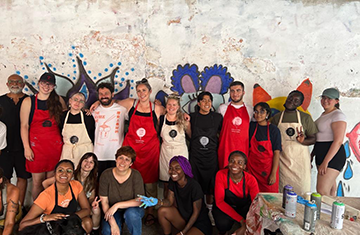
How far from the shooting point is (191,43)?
420cm

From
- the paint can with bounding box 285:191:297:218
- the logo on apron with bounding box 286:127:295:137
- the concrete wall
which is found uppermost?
the concrete wall

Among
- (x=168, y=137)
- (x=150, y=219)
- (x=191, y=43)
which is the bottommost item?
(x=150, y=219)

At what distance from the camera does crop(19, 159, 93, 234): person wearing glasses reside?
8.66 feet

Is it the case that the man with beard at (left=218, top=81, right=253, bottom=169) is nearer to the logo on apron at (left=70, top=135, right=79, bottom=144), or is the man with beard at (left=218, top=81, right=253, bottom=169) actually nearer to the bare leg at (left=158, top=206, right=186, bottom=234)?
the bare leg at (left=158, top=206, right=186, bottom=234)

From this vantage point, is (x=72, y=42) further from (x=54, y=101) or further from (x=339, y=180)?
(x=339, y=180)

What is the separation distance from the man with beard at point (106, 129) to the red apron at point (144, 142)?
0.18 metres

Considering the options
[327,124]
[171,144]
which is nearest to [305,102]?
[327,124]

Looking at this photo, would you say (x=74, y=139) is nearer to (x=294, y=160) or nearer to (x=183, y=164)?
(x=183, y=164)

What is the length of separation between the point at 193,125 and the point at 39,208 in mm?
→ 2061

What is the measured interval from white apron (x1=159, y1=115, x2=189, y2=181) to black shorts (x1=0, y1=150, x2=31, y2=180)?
2.05m

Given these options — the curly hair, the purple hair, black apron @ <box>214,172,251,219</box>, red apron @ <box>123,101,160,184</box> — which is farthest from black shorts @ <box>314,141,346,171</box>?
the curly hair

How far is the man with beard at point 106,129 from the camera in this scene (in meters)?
3.56

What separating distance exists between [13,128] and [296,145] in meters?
3.99

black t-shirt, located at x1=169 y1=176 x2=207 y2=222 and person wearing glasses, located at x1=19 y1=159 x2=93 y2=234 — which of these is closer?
person wearing glasses, located at x1=19 y1=159 x2=93 y2=234
